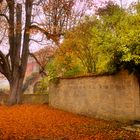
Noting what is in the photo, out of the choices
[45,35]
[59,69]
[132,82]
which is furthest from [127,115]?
[45,35]

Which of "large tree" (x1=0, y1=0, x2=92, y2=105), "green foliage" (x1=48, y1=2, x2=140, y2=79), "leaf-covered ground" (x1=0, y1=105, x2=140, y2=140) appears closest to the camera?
"leaf-covered ground" (x1=0, y1=105, x2=140, y2=140)

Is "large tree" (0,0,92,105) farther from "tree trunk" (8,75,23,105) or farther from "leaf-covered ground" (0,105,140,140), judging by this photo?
"leaf-covered ground" (0,105,140,140)

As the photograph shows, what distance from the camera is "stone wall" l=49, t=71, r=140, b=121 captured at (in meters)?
13.0

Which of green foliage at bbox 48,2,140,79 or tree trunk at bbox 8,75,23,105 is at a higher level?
green foliage at bbox 48,2,140,79

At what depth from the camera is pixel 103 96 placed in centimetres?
1469

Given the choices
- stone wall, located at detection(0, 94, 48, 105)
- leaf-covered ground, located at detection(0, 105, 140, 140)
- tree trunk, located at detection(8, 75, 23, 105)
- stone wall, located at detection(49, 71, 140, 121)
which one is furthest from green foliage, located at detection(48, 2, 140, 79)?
stone wall, located at detection(0, 94, 48, 105)

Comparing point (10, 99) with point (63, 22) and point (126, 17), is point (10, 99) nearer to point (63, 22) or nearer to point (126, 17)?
point (63, 22)

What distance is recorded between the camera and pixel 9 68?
858 inches

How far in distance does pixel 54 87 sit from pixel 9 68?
3794 millimetres

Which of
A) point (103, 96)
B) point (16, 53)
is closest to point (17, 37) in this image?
point (16, 53)

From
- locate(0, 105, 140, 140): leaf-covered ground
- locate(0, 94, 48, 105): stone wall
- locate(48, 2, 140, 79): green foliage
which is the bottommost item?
locate(0, 105, 140, 140): leaf-covered ground

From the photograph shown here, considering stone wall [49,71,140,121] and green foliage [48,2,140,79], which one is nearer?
green foliage [48,2,140,79]

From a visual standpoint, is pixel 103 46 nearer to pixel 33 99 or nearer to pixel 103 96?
pixel 103 96

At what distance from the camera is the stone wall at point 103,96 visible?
42.8 ft
